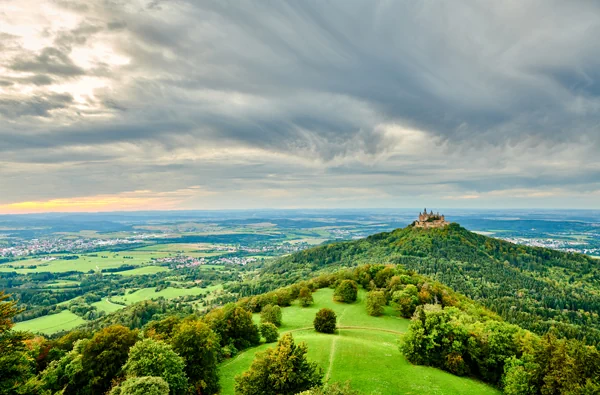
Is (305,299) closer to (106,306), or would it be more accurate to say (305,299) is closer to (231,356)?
(231,356)

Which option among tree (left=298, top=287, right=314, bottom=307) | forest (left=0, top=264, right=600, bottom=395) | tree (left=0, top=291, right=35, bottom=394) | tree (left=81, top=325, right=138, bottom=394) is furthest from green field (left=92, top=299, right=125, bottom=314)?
tree (left=0, top=291, right=35, bottom=394)

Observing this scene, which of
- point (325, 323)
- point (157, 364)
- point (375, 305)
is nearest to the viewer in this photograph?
point (157, 364)

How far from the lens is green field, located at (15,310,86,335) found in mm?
122637

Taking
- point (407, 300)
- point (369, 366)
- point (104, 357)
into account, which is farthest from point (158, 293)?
point (369, 366)

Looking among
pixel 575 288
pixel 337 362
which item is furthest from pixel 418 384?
pixel 575 288

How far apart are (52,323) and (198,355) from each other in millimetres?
131616

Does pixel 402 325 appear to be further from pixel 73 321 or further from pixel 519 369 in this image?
pixel 73 321

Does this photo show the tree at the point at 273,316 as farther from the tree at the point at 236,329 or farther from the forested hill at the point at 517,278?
the forested hill at the point at 517,278

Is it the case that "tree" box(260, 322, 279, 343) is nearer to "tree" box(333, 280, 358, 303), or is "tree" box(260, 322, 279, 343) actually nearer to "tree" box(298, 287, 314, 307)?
"tree" box(298, 287, 314, 307)

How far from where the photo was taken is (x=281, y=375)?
113ft

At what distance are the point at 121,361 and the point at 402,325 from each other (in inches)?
2413

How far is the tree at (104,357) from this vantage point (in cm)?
4125

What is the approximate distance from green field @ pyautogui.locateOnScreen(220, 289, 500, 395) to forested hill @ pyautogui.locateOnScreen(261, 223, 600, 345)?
70.0 metres

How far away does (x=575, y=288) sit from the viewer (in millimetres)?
151500
